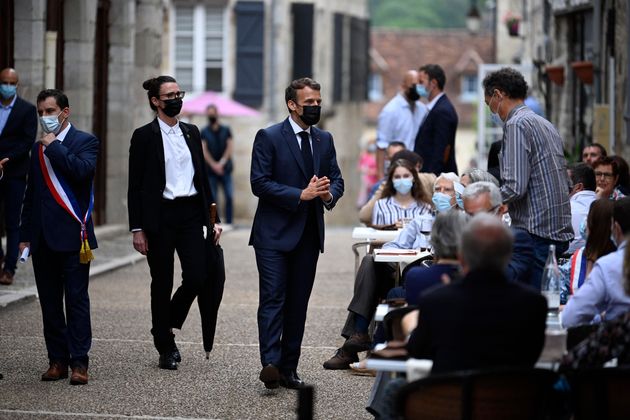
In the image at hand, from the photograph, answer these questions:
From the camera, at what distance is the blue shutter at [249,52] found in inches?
1244

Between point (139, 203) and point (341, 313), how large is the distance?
3528 millimetres

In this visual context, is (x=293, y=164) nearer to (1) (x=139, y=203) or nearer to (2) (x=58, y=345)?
(1) (x=139, y=203)

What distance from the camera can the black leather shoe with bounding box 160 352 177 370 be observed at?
9.88 m

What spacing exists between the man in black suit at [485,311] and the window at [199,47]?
26164mm

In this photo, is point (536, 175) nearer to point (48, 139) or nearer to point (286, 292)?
point (286, 292)

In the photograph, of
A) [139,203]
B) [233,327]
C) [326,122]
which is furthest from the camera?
[326,122]

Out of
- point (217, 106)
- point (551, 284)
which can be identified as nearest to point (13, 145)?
point (551, 284)

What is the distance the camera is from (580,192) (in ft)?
35.7

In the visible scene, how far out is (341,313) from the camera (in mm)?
12844

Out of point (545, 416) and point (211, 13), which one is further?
point (211, 13)

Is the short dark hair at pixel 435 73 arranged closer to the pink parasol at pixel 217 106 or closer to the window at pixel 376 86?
the pink parasol at pixel 217 106

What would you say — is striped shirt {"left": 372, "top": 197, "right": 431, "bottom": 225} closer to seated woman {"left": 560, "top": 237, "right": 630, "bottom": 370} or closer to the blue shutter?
seated woman {"left": 560, "top": 237, "right": 630, "bottom": 370}

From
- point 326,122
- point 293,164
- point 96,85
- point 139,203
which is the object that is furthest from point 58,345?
point 326,122

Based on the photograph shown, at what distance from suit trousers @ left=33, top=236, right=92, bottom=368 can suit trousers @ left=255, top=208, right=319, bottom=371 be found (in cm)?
110
